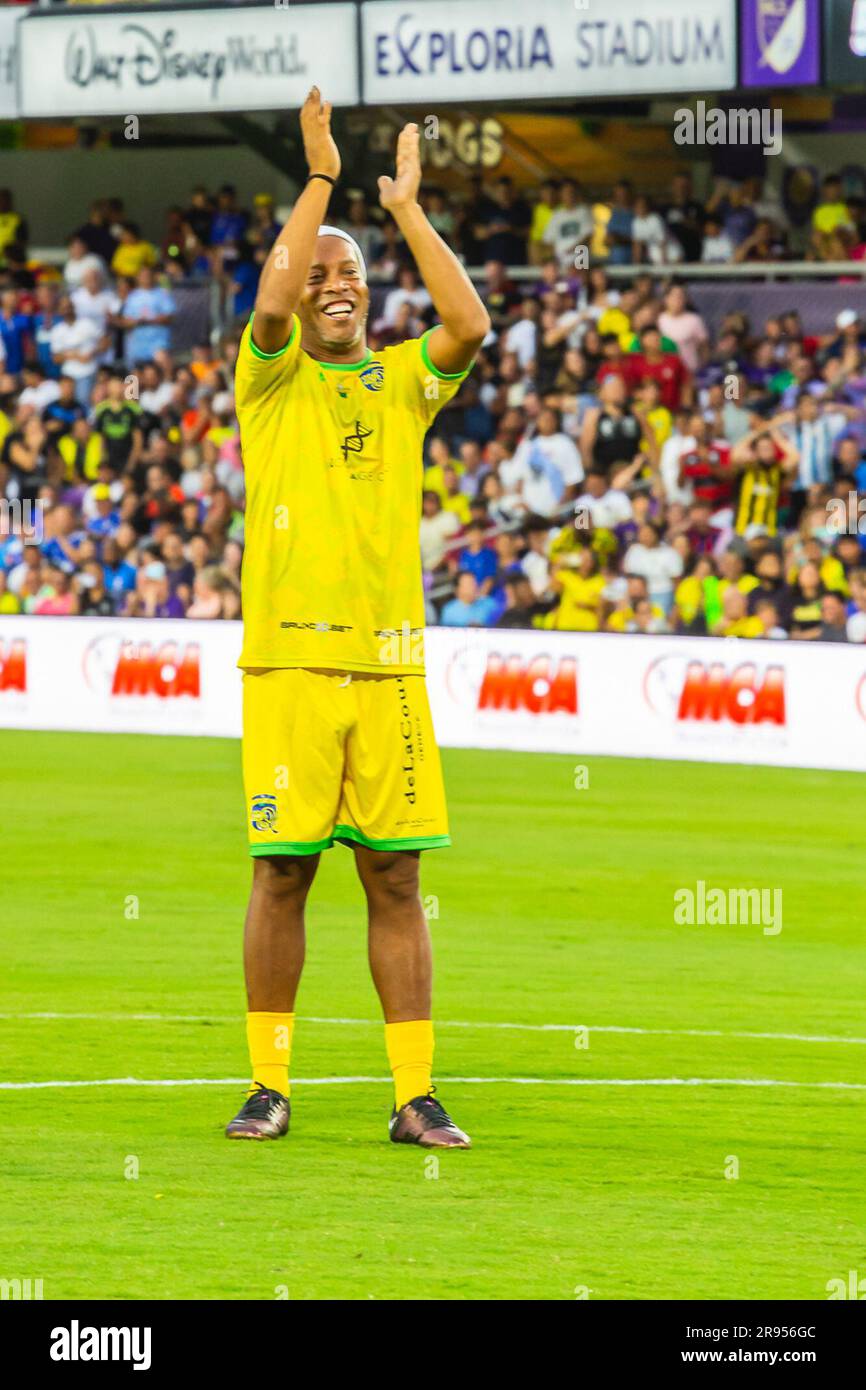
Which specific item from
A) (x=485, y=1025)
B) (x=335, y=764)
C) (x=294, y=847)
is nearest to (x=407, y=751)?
(x=335, y=764)

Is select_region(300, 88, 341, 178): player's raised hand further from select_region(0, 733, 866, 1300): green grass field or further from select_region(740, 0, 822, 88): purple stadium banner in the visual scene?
select_region(740, 0, 822, 88): purple stadium banner

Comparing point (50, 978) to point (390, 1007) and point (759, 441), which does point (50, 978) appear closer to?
point (390, 1007)

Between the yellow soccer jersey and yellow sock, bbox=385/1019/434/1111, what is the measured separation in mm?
1010

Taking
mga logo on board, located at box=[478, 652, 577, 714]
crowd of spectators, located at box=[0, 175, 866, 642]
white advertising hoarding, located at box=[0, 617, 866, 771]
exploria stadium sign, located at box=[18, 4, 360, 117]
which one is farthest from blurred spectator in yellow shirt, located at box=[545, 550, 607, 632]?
exploria stadium sign, located at box=[18, 4, 360, 117]

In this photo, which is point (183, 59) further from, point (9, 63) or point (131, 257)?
point (131, 257)

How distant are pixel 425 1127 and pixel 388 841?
822mm

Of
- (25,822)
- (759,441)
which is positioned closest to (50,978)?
(25,822)

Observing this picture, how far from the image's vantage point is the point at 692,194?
2570 centimetres

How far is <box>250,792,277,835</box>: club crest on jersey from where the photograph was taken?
6.93 meters

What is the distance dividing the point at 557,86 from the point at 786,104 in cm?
466

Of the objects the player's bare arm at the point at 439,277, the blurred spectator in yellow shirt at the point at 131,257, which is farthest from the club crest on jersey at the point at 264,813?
the blurred spectator in yellow shirt at the point at 131,257

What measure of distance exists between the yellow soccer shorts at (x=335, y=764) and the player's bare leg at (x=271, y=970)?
0.52 feet
